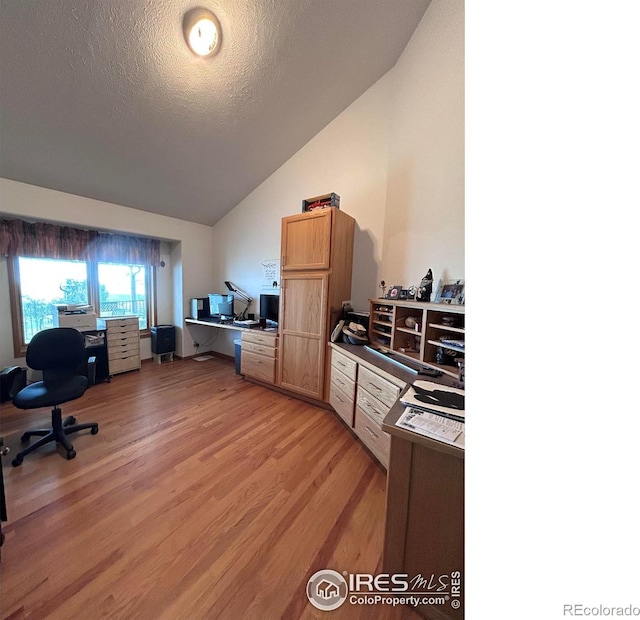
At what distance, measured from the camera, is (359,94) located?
9.25ft

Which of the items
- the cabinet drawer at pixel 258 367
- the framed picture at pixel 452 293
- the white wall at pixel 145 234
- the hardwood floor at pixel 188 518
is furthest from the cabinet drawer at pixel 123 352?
the framed picture at pixel 452 293

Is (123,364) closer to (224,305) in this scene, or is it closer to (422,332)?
(224,305)

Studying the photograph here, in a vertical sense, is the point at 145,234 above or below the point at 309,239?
above

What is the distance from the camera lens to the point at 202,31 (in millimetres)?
1818

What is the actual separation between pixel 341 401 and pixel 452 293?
55.1 inches

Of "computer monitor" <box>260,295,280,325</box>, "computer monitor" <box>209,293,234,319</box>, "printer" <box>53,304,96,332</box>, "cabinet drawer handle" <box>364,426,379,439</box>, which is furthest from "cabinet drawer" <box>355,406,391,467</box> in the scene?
"printer" <box>53,304,96,332</box>

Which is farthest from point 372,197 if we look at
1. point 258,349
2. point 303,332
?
point 258,349

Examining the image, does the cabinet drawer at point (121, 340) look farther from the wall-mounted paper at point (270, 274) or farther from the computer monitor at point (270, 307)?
the wall-mounted paper at point (270, 274)

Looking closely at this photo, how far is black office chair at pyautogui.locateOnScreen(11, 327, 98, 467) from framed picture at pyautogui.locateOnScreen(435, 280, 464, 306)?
9.89 ft

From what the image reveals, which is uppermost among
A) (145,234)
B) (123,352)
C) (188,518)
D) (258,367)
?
(145,234)

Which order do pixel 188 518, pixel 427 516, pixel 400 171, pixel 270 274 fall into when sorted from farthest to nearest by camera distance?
pixel 270 274, pixel 400 171, pixel 188 518, pixel 427 516

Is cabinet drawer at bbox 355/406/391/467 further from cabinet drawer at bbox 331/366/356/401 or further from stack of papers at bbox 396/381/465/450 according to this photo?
stack of papers at bbox 396/381/465/450
